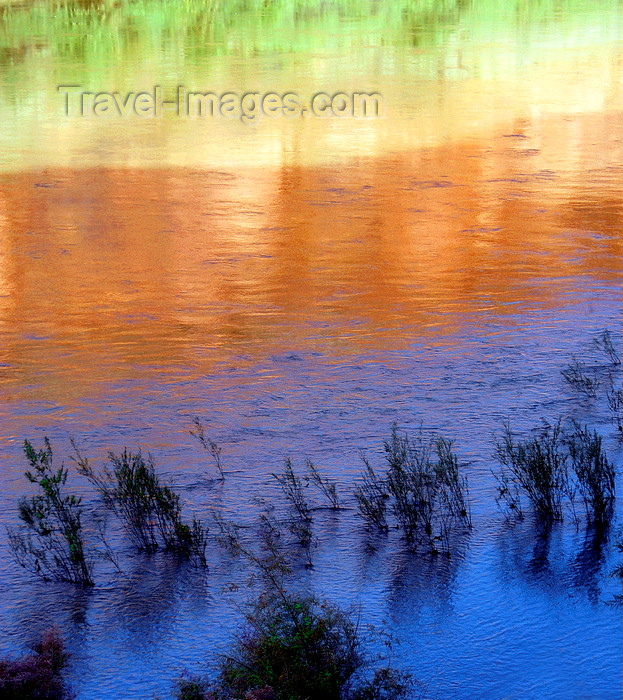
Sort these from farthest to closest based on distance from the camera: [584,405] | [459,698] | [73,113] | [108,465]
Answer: [73,113], [584,405], [108,465], [459,698]

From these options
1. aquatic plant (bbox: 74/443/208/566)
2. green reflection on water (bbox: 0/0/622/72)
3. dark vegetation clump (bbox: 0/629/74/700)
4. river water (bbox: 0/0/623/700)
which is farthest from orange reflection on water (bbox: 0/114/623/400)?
green reflection on water (bbox: 0/0/622/72)

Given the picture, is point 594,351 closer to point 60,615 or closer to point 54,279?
point 60,615

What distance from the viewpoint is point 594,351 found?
861 centimetres

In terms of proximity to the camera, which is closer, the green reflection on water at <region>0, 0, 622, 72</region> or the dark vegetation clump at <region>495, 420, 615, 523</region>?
the dark vegetation clump at <region>495, 420, 615, 523</region>

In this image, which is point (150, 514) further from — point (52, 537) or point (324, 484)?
point (324, 484)

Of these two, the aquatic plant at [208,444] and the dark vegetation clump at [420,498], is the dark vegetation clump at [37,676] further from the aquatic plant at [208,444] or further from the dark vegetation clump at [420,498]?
the aquatic plant at [208,444]

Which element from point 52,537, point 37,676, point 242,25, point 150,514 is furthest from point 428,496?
point 242,25

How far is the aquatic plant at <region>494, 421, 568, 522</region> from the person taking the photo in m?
6.08

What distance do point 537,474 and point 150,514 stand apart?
2.25 meters

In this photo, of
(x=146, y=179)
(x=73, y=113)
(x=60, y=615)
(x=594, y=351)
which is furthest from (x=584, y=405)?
(x=73, y=113)

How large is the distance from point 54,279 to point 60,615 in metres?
6.22

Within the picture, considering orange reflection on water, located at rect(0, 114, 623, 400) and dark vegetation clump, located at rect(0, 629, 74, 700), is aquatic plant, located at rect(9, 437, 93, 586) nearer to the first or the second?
dark vegetation clump, located at rect(0, 629, 74, 700)

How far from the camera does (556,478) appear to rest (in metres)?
6.27

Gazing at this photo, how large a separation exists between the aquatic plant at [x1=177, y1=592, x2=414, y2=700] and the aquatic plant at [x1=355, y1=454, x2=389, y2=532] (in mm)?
1001
